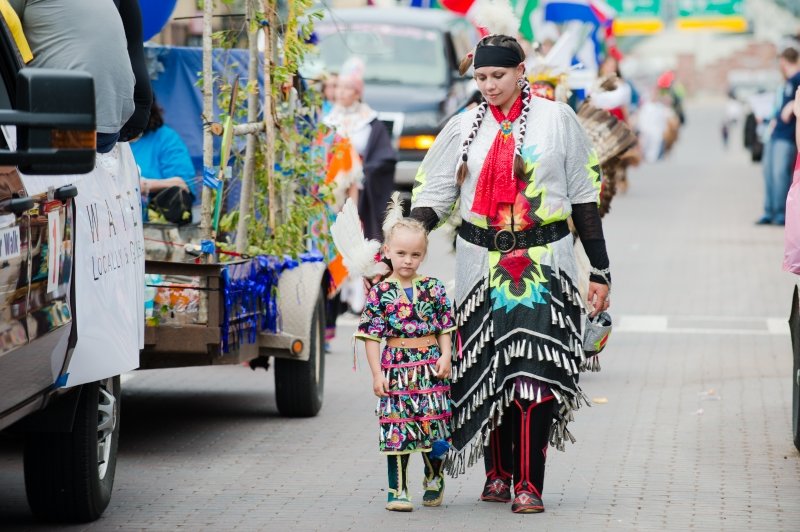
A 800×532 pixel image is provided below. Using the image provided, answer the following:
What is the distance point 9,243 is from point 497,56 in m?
2.23

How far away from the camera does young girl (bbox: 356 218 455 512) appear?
6.39 metres

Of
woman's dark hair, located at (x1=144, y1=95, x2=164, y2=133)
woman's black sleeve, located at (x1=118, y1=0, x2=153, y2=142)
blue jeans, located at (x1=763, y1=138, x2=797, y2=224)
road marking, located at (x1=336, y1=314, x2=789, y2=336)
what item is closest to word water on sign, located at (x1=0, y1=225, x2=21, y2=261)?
woman's black sleeve, located at (x1=118, y1=0, x2=153, y2=142)

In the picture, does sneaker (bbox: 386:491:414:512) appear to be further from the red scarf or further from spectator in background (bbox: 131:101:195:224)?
spectator in background (bbox: 131:101:195:224)

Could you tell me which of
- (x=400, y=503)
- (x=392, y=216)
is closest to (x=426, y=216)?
(x=392, y=216)

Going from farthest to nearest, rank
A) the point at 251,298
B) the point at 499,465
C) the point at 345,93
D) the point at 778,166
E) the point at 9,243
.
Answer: the point at 778,166
the point at 345,93
the point at 251,298
the point at 499,465
the point at 9,243

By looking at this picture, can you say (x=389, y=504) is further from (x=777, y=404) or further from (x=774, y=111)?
(x=774, y=111)

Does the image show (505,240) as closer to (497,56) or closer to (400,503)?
(497,56)

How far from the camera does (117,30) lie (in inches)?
223

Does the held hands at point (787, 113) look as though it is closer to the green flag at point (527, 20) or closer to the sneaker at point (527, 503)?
the green flag at point (527, 20)

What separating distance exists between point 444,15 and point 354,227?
15.6 m

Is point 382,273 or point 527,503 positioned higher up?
point 382,273

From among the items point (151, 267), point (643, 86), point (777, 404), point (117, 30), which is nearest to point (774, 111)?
point (777, 404)

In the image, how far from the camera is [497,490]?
6.70 m

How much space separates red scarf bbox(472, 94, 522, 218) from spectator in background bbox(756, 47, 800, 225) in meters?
12.8
